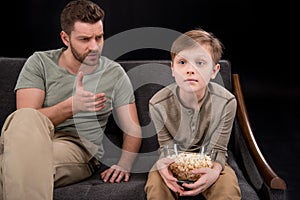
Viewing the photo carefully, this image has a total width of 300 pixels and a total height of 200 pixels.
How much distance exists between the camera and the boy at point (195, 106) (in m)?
2.04

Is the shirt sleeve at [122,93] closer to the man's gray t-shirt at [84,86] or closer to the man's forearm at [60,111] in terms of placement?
the man's gray t-shirt at [84,86]

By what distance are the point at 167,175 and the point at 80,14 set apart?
0.85 meters

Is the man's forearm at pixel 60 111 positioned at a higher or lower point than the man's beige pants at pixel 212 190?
higher

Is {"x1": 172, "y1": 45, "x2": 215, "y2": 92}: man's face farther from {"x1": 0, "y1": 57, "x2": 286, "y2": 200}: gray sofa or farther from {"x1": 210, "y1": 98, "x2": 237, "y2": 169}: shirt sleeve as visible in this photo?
{"x1": 0, "y1": 57, "x2": 286, "y2": 200}: gray sofa

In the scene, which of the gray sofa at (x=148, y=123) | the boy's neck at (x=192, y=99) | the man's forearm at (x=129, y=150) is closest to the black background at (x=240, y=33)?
the gray sofa at (x=148, y=123)

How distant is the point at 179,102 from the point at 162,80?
385 mm

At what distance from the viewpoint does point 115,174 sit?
220 cm

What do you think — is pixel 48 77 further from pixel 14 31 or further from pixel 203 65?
pixel 14 31

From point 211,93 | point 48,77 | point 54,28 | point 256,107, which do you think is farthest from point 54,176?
point 256,107

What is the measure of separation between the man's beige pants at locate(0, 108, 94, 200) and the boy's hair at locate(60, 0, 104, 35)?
0.55m

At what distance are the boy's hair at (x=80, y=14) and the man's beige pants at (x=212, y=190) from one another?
2.58ft

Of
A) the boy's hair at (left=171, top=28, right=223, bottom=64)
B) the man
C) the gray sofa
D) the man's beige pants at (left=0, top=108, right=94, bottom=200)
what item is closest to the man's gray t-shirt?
the man

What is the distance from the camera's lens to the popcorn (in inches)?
76.0

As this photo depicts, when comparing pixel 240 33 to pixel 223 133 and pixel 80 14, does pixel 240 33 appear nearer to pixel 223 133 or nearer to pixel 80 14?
pixel 80 14
